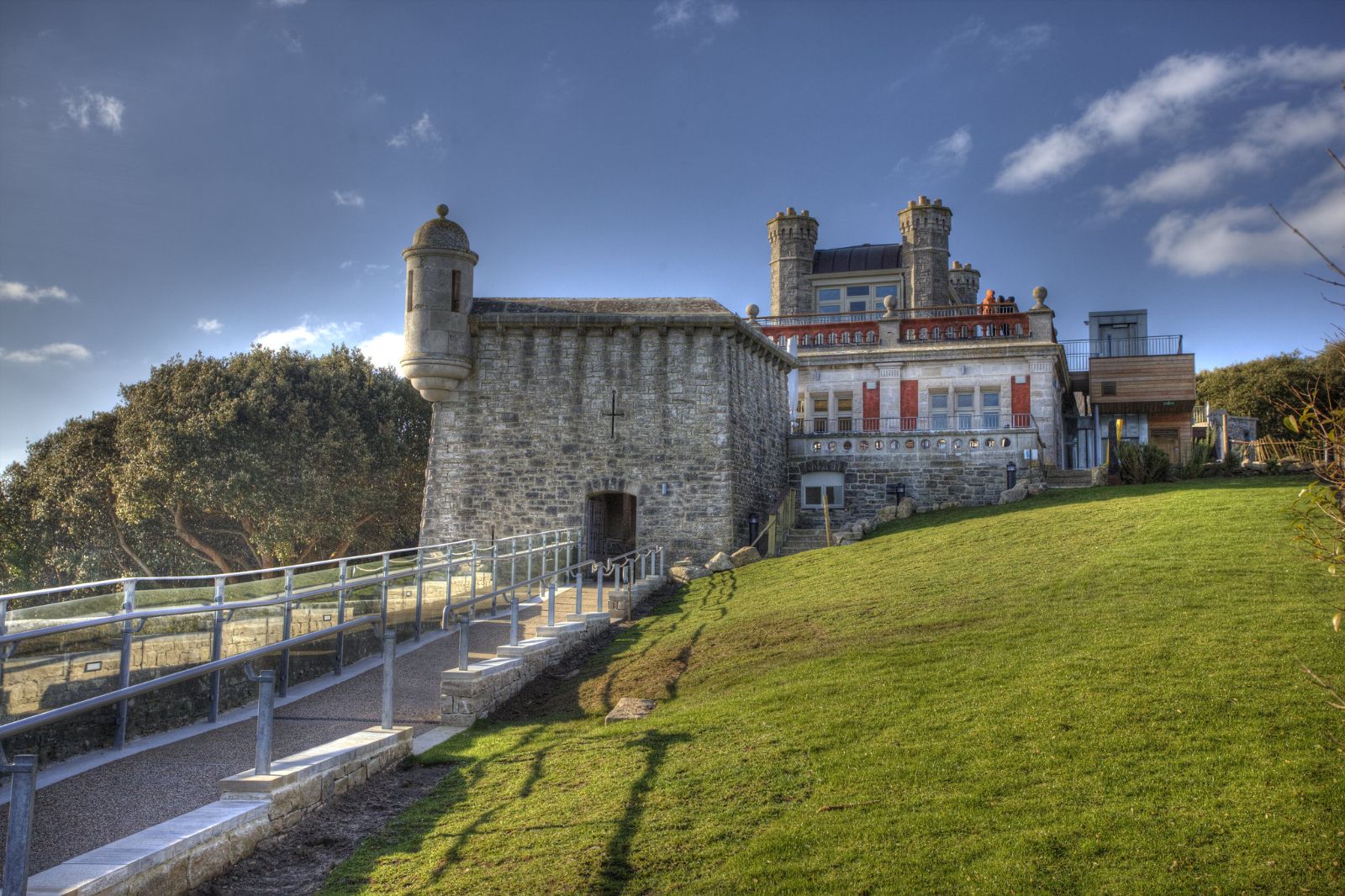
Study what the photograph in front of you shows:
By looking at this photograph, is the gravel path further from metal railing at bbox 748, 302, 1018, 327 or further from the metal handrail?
metal railing at bbox 748, 302, 1018, 327

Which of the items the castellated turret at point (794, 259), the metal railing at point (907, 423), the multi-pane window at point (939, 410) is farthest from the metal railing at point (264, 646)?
the castellated turret at point (794, 259)

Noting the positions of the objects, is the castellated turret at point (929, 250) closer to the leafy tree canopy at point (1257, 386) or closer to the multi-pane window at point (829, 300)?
the multi-pane window at point (829, 300)

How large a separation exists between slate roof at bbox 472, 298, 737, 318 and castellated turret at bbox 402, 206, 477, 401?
2.42 feet

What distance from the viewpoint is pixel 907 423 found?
94.2 ft

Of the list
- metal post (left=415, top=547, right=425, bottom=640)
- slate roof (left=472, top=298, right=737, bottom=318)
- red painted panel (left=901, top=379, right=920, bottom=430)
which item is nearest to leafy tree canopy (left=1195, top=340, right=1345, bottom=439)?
red painted panel (left=901, top=379, right=920, bottom=430)

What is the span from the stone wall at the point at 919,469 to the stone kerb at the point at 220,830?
18565 mm

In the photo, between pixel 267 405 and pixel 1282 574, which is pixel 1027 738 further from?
pixel 267 405

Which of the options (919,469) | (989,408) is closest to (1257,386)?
(989,408)

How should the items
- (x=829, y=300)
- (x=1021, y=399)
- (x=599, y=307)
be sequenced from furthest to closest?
1. (x=829, y=300)
2. (x=1021, y=399)
3. (x=599, y=307)

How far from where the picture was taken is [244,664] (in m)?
8.99

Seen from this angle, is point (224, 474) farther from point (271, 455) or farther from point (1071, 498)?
point (1071, 498)

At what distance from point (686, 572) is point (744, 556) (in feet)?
4.52

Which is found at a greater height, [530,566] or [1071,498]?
[1071,498]

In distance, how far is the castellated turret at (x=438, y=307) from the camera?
21.6 m
